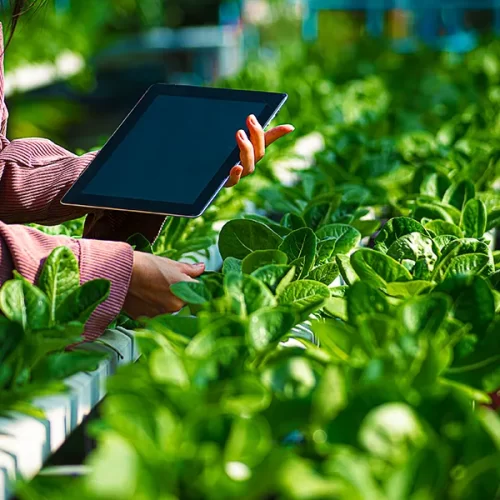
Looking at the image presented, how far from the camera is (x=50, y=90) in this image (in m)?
9.20

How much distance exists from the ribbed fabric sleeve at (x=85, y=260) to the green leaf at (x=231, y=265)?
154 mm

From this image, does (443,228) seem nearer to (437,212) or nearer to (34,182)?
(437,212)

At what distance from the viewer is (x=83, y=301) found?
1212 mm

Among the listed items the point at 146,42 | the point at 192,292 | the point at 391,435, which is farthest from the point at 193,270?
the point at 146,42

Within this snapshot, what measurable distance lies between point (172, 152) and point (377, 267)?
16.0 inches

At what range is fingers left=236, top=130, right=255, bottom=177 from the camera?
56.4 inches

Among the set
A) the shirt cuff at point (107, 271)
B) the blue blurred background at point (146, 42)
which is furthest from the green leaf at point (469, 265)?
the blue blurred background at point (146, 42)

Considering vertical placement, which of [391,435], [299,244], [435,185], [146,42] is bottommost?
[146,42]

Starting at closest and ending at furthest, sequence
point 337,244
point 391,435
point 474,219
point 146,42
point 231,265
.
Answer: point 391,435 → point 231,265 → point 337,244 → point 474,219 → point 146,42

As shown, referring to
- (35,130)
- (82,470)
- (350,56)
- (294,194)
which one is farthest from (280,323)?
(35,130)

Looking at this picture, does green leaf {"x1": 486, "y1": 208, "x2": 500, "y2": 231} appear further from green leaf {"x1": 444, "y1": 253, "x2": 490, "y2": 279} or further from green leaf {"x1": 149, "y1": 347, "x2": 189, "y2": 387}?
green leaf {"x1": 149, "y1": 347, "x2": 189, "y2": 387}

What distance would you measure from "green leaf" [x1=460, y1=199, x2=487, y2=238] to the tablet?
1.26 ft

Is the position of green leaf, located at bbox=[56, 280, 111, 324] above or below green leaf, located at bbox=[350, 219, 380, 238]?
above

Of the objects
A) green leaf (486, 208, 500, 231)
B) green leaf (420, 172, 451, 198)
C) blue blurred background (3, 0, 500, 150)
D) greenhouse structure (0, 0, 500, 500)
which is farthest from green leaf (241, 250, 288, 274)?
blue blurred background (3, 0, 500, 150)
